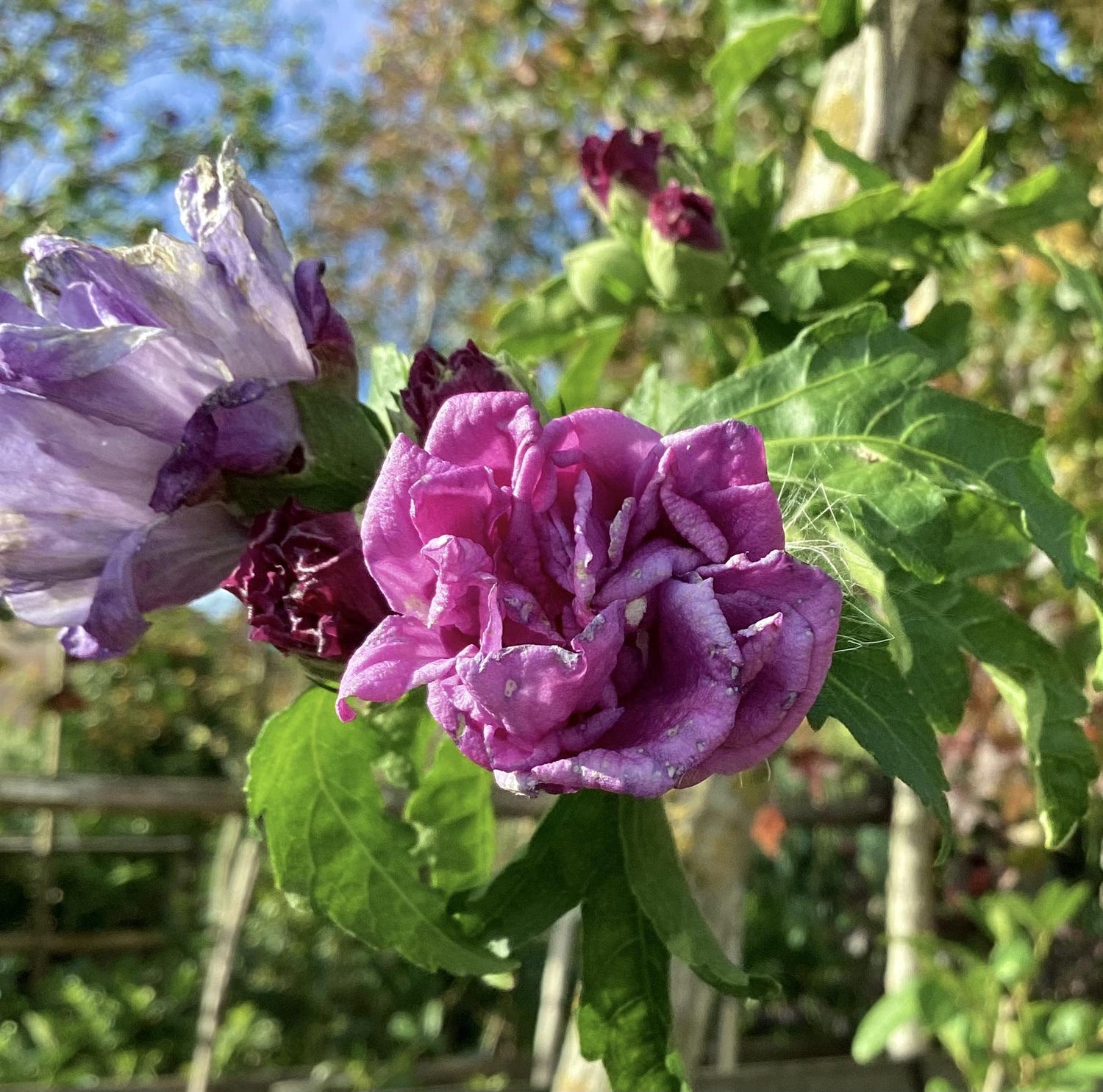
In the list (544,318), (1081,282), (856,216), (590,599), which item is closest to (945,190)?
(856,216)

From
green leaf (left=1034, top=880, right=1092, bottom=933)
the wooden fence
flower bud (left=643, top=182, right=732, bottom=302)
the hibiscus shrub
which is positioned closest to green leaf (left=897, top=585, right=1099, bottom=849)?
the hibiscus shrub

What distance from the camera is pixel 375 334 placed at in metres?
10.3

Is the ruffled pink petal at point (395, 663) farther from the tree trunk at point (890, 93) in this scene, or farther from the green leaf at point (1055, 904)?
the green leaf at point (1055, 904)

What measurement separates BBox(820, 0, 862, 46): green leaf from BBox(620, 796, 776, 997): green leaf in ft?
3.22

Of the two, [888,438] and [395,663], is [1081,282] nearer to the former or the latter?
[888,438]

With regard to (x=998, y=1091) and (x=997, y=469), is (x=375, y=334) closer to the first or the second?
(x=998, y=1091)

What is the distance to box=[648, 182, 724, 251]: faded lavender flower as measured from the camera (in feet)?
2.90

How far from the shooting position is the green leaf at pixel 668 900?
24.2 inches

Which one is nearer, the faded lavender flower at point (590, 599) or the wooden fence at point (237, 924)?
the faded lavender flower at point (590, 599)

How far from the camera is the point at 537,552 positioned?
0.50 m

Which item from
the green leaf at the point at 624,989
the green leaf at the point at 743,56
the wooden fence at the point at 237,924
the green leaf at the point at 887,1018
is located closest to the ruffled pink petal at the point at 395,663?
the green leaf at the point at 624,989

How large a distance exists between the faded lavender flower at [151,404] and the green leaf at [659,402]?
29cm

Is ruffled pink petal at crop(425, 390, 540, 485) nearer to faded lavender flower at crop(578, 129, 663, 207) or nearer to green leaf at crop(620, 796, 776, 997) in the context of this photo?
green leaf at crop(620, 796, 776, 997)

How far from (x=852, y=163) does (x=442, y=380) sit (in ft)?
1.88
